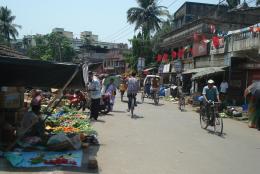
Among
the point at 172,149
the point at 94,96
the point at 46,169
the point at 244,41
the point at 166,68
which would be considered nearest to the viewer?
the point at 46,169

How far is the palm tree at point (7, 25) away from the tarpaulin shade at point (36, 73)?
82.1 m

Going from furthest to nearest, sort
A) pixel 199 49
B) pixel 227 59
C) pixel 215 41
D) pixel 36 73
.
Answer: pixel 199 49 → pixel 215 41 → pixel 227 59 → pixel 36 73

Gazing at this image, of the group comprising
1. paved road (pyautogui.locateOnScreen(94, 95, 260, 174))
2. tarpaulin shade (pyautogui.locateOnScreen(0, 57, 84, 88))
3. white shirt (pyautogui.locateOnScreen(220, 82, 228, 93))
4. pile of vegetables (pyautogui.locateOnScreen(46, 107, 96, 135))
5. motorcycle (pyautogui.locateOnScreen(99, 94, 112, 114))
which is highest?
tarpaulin shade (pyautogui.locateOnScreen(0, 57, 84, 88))

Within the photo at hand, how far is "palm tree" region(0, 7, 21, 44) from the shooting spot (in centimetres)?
8809

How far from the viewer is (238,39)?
25547mm

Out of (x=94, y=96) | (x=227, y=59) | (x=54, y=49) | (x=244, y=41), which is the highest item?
(x=54, y=49)

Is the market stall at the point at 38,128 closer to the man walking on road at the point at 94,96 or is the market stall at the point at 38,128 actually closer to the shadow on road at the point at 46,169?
the shadow on road at the point at 46,169

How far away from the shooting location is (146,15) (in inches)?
2189

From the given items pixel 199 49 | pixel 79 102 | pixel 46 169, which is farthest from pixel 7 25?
pixel 46 169

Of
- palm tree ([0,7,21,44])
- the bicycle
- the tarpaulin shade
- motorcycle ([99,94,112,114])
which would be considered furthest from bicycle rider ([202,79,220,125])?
palm tree ([0,7,21,44])

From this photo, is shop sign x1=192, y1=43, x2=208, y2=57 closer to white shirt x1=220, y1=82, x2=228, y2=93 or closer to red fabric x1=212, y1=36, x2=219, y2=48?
red fabric x1=212, y1=36, x2=219, y2=48

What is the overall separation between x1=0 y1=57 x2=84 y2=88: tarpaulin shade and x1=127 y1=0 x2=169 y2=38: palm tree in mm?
46162

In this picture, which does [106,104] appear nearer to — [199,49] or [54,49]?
[199,49]

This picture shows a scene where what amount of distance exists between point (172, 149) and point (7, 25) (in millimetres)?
84353
